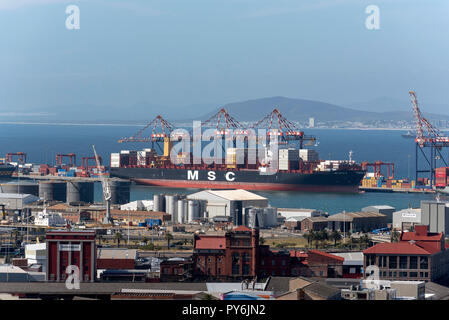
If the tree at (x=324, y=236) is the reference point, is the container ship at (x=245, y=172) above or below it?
above

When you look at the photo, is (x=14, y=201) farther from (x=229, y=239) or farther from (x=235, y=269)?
(x=235, y=269)

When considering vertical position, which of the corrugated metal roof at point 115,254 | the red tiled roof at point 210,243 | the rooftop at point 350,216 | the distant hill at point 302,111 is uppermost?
the distant hill at point 302,111

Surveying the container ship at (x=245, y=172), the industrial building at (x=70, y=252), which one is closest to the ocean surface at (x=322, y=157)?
the container ship at (x=245, y=172)

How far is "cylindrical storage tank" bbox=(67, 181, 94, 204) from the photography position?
117ft

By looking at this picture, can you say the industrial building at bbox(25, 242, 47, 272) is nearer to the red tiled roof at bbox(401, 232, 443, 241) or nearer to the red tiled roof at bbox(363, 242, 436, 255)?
the red tiled roof at bbox(363, 242, 436, 255)

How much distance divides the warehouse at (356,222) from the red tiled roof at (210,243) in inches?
369

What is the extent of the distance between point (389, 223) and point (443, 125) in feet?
334

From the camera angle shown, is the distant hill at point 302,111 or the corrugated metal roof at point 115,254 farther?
the distant hill at point 302,111

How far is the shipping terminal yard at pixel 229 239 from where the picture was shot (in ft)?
41.8

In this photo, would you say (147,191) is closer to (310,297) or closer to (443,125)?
(310,297)

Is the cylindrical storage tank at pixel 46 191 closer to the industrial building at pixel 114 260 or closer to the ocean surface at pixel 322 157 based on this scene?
the ocean surface at pixel 322 157

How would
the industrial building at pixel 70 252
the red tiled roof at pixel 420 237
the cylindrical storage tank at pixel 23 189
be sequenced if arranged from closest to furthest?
the industrial building at pixel 70 252, the red tiled roof at pixel 420 237, the cylindrical storage tank at pixel 23 189
